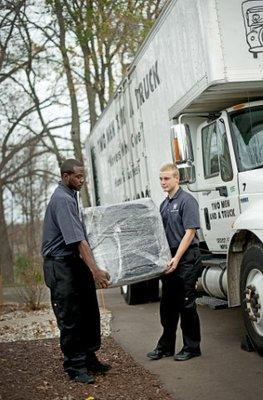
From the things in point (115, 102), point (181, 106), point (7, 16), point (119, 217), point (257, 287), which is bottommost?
point (257, 287)

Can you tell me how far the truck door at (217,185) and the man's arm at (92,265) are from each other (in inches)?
76.8

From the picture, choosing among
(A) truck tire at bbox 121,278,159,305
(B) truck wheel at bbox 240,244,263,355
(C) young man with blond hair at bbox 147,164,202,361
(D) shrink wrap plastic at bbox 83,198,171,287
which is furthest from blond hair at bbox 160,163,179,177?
(A) truck tire at bbox 121,278,159,305

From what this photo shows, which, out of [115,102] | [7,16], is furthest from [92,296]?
[7,16]

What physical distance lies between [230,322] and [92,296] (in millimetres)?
3070

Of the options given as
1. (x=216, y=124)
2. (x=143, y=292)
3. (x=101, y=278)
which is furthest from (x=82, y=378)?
(x=143, y=292)

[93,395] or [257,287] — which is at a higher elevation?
[257,287]

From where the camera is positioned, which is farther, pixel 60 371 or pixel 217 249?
pixel 217 249

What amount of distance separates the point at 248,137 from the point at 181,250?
1.60 meters

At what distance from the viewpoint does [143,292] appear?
1044 cm

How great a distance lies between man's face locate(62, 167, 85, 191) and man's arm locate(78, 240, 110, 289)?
54 centimetres

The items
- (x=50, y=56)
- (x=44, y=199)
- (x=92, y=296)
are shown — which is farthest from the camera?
(x=44, y=199)

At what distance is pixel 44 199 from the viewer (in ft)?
136

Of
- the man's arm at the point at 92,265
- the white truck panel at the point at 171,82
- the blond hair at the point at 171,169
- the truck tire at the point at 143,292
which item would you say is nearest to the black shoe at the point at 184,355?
the man's arm at the point at 92,265

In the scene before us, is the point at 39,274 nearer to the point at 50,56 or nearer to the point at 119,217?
the point at 119,217
